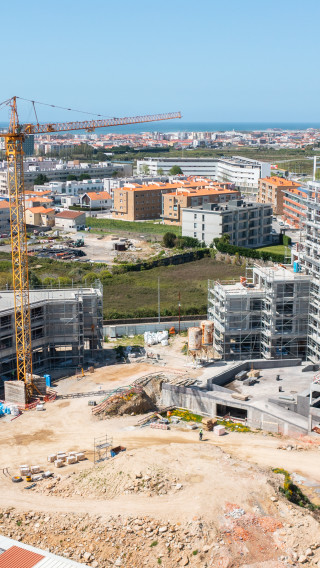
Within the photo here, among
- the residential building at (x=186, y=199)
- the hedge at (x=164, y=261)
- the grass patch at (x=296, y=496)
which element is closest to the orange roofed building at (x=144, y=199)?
the residential building at (x=186, y=199)

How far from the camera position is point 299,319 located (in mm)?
41344

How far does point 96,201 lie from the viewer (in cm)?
10556

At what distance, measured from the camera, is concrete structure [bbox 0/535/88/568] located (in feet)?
68.6

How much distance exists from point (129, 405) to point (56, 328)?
8.45m

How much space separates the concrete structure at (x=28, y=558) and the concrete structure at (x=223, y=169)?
341 feet

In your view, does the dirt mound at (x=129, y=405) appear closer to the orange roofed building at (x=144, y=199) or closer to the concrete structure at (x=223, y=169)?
the orange roofed building at (x=144, y=199)

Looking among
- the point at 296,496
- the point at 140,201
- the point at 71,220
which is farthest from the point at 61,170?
the point at 296,496

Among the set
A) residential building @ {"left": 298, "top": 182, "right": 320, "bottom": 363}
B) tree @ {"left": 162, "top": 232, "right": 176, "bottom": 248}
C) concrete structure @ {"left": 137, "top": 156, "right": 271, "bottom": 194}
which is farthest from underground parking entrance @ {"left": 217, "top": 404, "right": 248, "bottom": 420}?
concrete structure @ {"left": 137, "top": 156, "right": 271, "bottom": 194}

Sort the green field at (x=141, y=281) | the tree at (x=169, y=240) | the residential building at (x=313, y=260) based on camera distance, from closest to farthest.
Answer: the residential building at (x=313, y=260), the green field at (x=141, y=281), the tree at (x=169, y=240)

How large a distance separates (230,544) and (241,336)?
1992cm

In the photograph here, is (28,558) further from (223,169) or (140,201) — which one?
(223,169)

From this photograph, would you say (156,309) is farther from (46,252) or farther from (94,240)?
(94,240)

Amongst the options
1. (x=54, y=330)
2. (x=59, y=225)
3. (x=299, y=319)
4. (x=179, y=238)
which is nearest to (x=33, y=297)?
(x=54, y=330)

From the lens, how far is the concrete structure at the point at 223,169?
121 m
